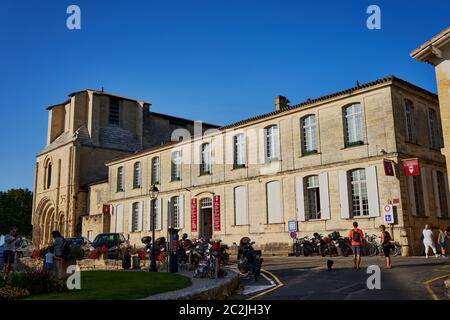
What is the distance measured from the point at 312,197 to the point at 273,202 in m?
2.34

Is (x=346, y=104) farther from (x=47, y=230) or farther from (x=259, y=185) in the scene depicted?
(x=47, y=230)

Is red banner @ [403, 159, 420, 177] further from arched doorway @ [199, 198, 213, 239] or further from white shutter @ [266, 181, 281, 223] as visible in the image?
arched doorway @ [199, 198, 213, 239]

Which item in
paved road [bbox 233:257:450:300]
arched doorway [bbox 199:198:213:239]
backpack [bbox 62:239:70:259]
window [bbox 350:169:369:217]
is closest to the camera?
paved road [bbox 233:257:450:300]

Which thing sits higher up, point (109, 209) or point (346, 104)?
point (346, 104)

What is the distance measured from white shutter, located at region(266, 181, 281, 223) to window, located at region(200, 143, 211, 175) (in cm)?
572

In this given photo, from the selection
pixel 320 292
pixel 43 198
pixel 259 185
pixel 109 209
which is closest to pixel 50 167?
pixel 43 198

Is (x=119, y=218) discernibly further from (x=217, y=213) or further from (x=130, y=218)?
(x=217, y=213)

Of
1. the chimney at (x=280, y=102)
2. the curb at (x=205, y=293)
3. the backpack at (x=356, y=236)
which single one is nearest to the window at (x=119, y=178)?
the chimney at (x=280, y=102)

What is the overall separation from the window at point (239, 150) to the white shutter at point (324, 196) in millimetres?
5779

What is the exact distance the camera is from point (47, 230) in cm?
4547

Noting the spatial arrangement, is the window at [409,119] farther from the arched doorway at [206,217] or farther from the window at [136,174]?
the window at [136,174]

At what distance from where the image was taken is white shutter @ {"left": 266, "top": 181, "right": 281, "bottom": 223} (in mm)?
24672

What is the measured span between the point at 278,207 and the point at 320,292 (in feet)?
49.6

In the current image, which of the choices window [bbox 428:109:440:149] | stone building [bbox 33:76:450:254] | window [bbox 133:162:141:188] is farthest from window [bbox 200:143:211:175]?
window [bbox 428:109:440:149]
